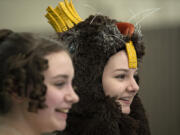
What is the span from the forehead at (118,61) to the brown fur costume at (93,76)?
0.02 m

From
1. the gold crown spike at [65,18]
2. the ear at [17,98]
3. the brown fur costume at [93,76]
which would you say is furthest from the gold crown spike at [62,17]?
the ear at [17,98]

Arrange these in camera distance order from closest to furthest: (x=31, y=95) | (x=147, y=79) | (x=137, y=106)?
(x=31, y=95), (x=137, y=106), (x=147, y=79)

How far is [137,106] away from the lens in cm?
182

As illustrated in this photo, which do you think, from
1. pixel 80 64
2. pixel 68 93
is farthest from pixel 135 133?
pixel 68 93

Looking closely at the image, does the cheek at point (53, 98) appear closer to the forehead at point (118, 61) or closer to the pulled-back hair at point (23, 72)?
the pulled-back hair at point (23, 72)

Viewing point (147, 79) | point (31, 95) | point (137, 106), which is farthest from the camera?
point (147, 79)

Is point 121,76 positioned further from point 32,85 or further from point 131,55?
point 32,85

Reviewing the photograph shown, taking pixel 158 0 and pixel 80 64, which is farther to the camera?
pixel 158 0

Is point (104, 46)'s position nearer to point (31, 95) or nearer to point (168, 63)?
point (31, 95)

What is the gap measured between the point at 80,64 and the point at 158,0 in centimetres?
224

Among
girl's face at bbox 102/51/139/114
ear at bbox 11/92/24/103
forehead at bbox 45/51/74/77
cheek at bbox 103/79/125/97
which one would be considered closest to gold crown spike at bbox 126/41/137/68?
girl's face at bbox 102/51/139/114

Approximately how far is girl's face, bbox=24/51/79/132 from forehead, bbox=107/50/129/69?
40 cm

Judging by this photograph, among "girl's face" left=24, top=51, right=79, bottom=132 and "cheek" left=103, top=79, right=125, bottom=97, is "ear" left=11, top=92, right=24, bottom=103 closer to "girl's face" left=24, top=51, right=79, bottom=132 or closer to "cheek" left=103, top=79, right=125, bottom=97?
"girl's face" left=24, top=51, right=79, bottom=132

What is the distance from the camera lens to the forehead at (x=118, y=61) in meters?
1.53
